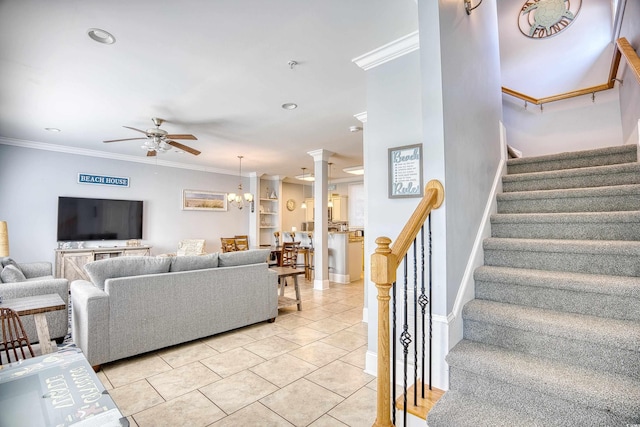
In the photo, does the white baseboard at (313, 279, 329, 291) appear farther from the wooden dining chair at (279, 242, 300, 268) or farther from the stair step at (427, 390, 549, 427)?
the stair step at (427, 390, 549, 427)

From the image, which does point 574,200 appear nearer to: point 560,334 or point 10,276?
point 560,334

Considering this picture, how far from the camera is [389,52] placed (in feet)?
8.19

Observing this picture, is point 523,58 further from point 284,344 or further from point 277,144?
point 284,344

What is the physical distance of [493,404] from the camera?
1436 mm

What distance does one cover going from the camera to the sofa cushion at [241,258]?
342 centimetres

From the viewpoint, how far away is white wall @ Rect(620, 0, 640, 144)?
254cm

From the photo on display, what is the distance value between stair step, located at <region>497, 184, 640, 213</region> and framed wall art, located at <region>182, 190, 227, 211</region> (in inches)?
256

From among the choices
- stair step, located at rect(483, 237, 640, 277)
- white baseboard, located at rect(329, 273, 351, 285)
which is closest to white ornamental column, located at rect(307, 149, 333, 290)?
white baseboard, located at rect(329, 273, 351, 285)

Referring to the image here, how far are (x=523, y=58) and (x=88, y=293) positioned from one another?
568 centimetres

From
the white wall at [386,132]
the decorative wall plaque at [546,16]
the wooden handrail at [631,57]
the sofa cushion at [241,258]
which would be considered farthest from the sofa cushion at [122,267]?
the decorative wall plaque at [546,16]

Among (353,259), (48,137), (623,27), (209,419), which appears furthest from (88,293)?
(623,27)

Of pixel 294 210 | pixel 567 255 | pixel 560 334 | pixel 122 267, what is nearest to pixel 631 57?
pixel 567 255

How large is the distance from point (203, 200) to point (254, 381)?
5.79m

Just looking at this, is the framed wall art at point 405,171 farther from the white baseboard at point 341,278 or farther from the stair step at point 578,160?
the white baseboard at point 341,278
